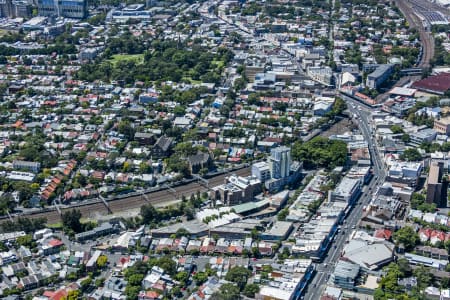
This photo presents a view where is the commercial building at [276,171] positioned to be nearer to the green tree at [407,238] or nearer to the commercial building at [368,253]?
the commercial building at [368,253]

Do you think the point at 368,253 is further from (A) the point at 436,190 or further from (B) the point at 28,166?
(B) the point at 28,166

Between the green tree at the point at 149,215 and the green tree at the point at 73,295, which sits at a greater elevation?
the green tree at the point at 149,215

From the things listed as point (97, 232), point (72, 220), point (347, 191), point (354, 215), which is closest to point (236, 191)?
point (347, 191)

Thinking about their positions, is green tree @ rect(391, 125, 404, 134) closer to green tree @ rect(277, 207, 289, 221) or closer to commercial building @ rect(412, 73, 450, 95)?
commercial building @ rect(412, 73, 450, 95)

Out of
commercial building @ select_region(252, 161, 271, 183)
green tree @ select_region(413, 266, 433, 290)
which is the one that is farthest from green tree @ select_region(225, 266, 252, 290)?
commercial building @ select_region(252, 161, 271, 183)

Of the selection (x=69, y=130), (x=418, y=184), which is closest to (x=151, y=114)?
(x=69, y=130)

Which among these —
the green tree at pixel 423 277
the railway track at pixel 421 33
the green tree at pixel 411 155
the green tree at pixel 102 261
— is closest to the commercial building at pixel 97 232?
the green tree at pixel 102 261
